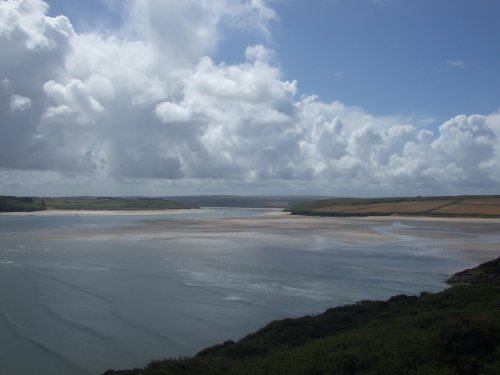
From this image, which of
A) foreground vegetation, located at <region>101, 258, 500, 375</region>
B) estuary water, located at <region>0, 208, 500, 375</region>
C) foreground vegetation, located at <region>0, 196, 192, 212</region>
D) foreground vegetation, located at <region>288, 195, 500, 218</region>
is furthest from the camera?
foreground vegetation, located at <region>0, 196, 192, 212</region>

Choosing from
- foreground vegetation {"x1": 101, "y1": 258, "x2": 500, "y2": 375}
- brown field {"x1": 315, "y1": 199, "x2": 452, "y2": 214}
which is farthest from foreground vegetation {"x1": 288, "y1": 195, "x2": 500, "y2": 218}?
foreground vegetation {"x1": 101, "y1": 258, "x2": 500, "y2": 375}

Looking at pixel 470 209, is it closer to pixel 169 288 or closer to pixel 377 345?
pixel 169 288

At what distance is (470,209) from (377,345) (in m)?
101

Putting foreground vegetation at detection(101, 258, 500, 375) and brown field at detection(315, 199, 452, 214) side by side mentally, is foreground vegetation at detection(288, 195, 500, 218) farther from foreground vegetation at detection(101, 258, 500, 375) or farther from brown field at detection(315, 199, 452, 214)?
foreground vegetation at detection(101, 258, 500, 375)

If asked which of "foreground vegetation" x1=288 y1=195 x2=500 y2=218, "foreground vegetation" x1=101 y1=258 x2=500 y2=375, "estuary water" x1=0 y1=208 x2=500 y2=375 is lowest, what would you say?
"estuary water" x1=0 y1=208 x2=500 y2=375

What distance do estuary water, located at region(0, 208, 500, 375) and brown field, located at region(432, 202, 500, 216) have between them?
53.1 metres

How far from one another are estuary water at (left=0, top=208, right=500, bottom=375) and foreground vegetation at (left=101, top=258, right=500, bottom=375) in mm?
2842

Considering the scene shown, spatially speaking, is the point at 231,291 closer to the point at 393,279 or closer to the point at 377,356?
the point at 393,279

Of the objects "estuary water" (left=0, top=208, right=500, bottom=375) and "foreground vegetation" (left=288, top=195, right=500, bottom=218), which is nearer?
"estuary water" (left=0, top=208, right=500, bottom=375)

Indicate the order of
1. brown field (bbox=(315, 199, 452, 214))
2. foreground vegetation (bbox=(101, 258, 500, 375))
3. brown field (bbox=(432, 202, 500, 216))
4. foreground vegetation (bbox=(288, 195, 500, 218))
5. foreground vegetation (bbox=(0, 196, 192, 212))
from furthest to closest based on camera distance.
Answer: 1. foreground vegetation (bbox=(0, 196, 192, 212))
2. brown field (bbox=(315, 199, 452, 214))
3. foreground vegetation (bbox=(288, 195, 500, 218))
4. brown field (bbox=(432, 202, 500, 216))
5. foreground vegetation (bbox=(101, 258, 500, 375))

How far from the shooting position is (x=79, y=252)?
4297cm

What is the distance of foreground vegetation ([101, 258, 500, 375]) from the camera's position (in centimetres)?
1054

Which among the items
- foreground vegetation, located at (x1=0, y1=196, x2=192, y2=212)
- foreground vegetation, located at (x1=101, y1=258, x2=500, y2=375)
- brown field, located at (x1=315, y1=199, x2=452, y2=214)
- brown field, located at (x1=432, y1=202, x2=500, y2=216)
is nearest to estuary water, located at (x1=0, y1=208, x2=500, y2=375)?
foreground vegetation, located at (x1=101, y1=258, x2=500, y2=375)

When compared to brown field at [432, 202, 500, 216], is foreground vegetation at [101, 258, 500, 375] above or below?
→ below
